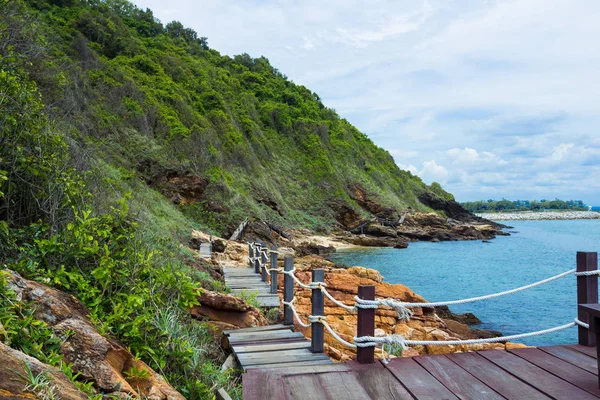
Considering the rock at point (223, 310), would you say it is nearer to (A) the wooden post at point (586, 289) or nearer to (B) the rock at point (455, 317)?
(A) the wooden post at point (586, 289)

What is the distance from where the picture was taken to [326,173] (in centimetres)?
4722

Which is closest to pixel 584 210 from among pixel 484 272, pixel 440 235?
pixel 440 235

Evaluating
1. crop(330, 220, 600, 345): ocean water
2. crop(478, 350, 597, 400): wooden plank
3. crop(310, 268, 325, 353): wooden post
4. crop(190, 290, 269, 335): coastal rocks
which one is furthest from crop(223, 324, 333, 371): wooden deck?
crop(330, 220, 600, 345): ocean water

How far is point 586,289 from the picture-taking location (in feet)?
14.4

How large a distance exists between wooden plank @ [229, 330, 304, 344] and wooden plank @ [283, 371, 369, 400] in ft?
8.61

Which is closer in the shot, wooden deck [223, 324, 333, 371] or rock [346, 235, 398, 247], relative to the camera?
wooden deck [223, 324, 333, 371]

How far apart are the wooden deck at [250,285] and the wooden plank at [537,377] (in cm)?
516

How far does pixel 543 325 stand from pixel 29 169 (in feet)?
54.4

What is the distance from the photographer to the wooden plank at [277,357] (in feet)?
16.9

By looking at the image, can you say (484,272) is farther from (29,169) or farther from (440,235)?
(29,169)

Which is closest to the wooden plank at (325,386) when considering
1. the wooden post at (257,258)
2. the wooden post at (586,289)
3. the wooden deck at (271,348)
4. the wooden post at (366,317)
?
the wooden post at (366,317)

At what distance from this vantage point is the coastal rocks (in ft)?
22.1

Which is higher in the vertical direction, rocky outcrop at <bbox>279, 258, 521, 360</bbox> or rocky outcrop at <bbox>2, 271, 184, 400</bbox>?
rocky outcrop at <bbox>2, 271, 184, 400</bbox>

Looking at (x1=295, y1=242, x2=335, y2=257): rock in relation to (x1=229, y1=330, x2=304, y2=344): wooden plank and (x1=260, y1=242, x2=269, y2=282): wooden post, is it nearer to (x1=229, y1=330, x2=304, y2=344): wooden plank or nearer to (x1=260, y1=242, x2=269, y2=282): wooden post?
(x1=260, y1=242, x2=269, y2=282): wooden post
